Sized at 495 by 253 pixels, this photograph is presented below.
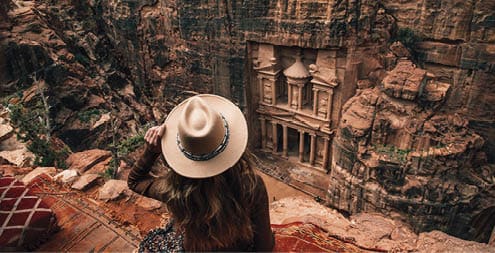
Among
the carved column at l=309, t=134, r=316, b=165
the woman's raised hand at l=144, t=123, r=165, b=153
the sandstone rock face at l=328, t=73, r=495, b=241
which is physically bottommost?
the carved column at l=309, t=134, r=316, b=165

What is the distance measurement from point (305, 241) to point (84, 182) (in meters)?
4.89

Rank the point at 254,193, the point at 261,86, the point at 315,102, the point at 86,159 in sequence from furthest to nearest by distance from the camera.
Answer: the point at 261,86 → the point at 315,102 → the point at 86,159 → the point at 254,193

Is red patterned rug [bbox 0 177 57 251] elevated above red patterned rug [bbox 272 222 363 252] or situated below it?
above

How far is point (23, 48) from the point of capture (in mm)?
17344

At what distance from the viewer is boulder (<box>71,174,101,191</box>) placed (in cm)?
708

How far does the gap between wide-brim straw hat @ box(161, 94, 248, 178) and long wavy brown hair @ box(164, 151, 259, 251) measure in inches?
4.7

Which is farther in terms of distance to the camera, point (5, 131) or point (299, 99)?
point (299, 99)

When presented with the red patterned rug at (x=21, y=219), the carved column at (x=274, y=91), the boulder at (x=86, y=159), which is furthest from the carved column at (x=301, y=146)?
the red patterned rug at (x=21, y=219)

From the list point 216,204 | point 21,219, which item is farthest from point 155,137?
point 21,219

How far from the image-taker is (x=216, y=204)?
8.48 feet

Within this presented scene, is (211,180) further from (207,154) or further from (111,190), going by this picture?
(111,190)

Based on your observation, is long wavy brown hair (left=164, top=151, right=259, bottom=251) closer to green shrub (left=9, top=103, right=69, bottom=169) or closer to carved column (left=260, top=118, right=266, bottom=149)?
green shrub (left=9, top=103, right=69, bottom=169)

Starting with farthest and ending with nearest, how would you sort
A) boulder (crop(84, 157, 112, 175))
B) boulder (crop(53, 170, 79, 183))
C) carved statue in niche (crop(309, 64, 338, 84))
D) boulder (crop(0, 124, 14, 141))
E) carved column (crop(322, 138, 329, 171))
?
carved column (crop(322, 138, 329, 171)) → carved statue in niche (crop(309, 64, 338, 84)) → boulder (crop(0, 124, 14, 141)) → boulder (crop(84, 157, 112, 175)) → boulder (crop(53, 170, 79, 183))

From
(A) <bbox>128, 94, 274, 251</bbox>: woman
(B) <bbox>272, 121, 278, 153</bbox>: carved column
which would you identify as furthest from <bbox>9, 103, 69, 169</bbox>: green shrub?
(B) <bbox>272, 121, 278, 153</bbox>: carved column
